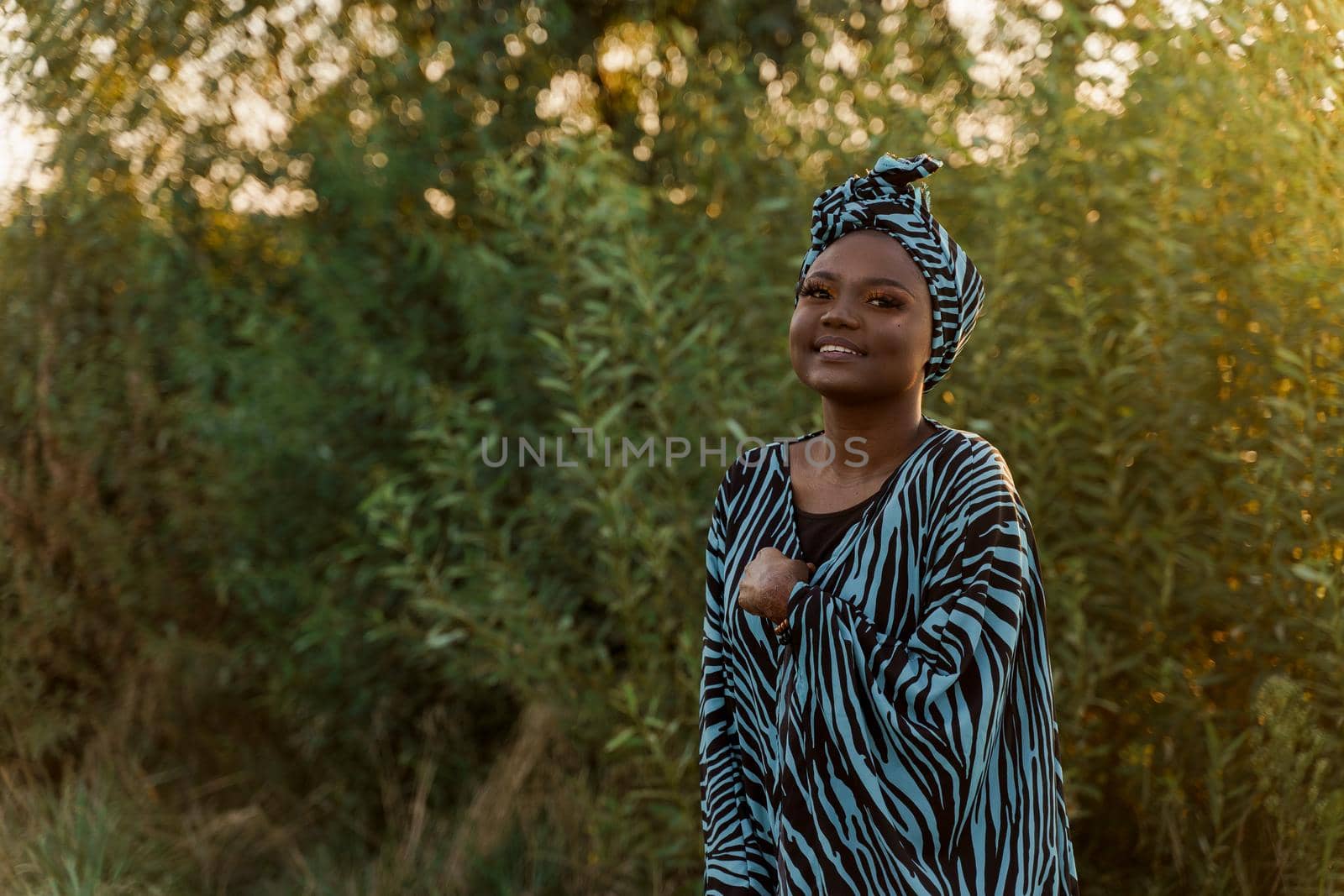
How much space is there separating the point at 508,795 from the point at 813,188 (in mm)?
2221

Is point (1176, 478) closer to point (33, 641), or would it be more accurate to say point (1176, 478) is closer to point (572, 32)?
point (572, 32)

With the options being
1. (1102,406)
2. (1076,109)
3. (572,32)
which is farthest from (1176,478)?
(572,32)

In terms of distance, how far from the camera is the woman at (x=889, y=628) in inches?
59.1

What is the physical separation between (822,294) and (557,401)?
2.74 metres

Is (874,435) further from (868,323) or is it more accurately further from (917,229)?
(917,229)

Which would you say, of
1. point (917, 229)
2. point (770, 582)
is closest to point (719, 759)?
point (770, 582)

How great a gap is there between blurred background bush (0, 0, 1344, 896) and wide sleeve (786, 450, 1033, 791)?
1426 millimetres

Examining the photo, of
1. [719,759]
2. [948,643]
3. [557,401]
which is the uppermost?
[557,401]

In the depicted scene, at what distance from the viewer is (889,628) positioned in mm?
1575

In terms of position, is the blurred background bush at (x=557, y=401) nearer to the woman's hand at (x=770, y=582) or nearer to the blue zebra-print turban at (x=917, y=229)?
the blue zebra-print turban at (x=917, y=229)

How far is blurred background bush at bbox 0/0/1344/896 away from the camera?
2979 mm

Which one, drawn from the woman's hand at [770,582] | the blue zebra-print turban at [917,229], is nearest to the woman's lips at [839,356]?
the blue zebra-print turban at [917,229]

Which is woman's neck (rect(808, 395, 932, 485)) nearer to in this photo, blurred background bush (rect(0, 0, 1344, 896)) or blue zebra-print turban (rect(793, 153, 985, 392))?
blue zebra-print turban (rect(793, 153, 985, 392))

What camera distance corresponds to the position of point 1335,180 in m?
2.75
